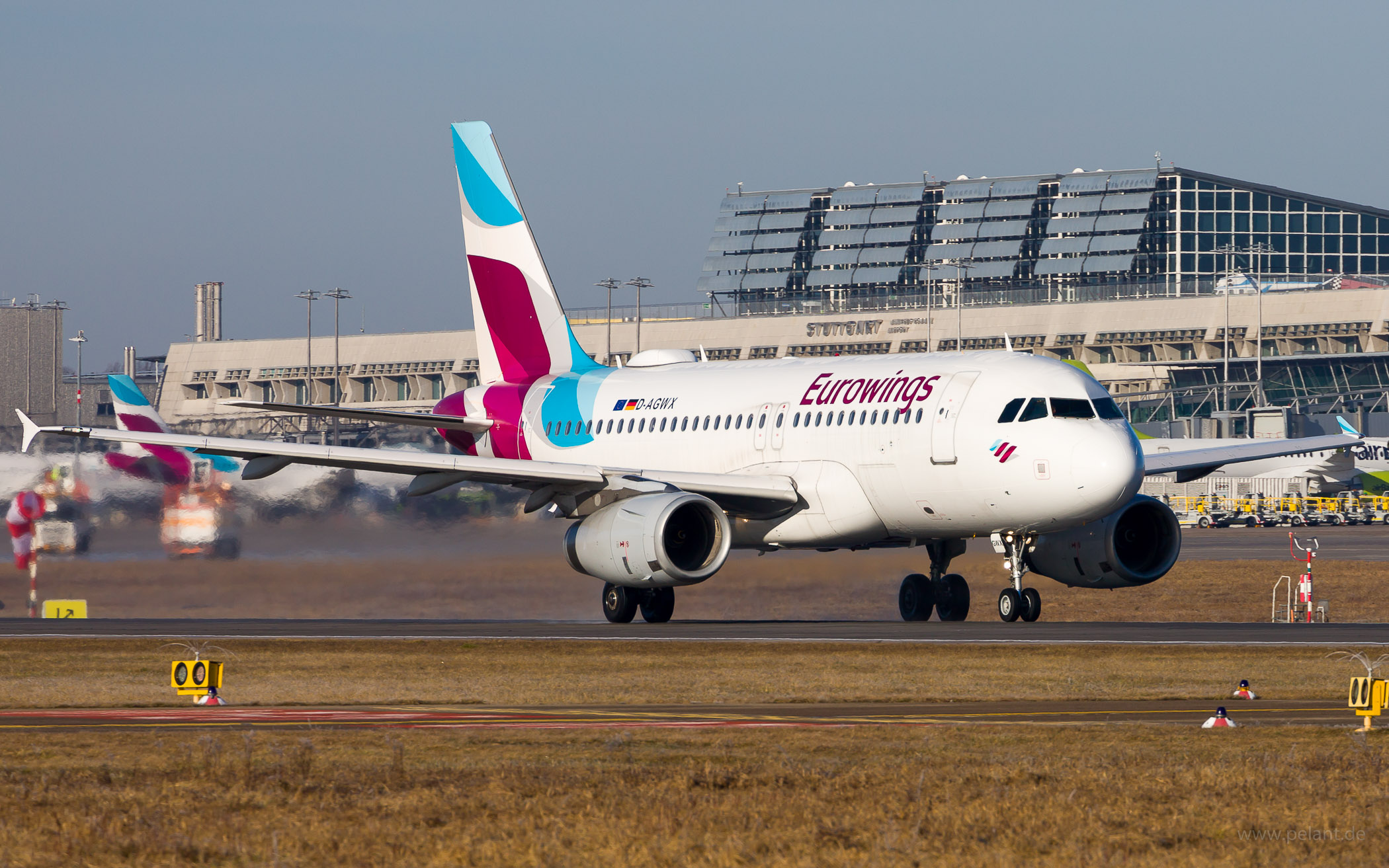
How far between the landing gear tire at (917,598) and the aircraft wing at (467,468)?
3.07 metres

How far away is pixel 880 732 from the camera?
Result: 1522cm

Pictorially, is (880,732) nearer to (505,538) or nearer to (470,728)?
(470,728)

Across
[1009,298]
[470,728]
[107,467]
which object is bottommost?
[470,728]

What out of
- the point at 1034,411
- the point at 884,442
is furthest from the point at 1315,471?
the point at 1034,411

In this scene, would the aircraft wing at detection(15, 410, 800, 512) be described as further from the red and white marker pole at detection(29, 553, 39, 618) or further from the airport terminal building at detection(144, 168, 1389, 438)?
the airport terminal building at detection(144, 168, 1389, 438)

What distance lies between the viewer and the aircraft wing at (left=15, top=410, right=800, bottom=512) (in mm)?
29625

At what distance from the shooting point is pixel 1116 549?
3003cm

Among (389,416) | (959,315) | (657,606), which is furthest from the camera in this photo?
(959,315)

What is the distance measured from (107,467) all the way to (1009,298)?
391ft

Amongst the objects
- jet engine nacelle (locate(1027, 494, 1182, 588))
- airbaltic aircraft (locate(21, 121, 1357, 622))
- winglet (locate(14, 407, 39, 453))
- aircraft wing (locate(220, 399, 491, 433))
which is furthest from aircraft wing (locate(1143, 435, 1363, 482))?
winglet (locate(14, 407, 39, 453))

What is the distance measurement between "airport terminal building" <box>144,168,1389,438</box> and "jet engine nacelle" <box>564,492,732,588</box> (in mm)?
66391

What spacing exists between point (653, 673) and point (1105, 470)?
8.79 meters

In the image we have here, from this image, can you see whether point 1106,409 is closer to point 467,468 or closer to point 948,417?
point 948,417

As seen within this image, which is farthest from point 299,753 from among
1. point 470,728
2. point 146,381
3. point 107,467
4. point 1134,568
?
point 146,381
